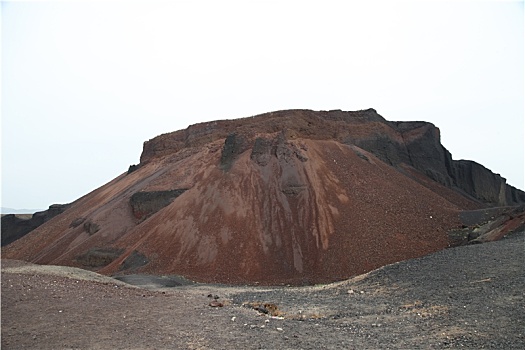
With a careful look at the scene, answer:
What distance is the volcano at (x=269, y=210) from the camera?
26.1m

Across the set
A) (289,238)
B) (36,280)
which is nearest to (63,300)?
(36,280)

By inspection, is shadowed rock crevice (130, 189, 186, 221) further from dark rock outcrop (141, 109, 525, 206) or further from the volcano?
dark rock outcrop (141, 109, 525, 206)

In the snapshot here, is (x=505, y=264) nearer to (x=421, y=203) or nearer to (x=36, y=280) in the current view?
(x=36, y=280)

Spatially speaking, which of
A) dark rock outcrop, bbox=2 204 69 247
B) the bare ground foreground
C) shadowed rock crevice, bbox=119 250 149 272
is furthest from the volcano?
dark rock outcrop, bbox=2 204 69 247

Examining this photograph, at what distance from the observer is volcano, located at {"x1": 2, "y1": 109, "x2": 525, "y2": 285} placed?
85.7ft

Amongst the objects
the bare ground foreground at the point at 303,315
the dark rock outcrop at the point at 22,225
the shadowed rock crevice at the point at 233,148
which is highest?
the shadowed rock crevice at the point at 233,148

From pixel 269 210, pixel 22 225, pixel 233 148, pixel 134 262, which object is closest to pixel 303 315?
pixel 134 262

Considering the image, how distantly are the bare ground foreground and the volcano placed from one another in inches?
386

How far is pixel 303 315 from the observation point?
1239 centimetres

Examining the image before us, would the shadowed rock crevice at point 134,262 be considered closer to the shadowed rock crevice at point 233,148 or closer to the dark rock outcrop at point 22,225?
the shadowed rock crevice at point 233,148

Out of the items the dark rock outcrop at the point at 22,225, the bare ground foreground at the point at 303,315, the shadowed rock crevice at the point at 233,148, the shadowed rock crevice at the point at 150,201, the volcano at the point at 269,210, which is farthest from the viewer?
the dark rock outcrop at the point at 22,225

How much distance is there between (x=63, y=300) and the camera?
38.7 ft

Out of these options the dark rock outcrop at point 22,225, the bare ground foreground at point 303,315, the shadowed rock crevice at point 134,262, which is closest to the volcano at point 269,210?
the shadowed rock crevice at point 134,262

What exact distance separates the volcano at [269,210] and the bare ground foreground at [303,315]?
32.2 feet
